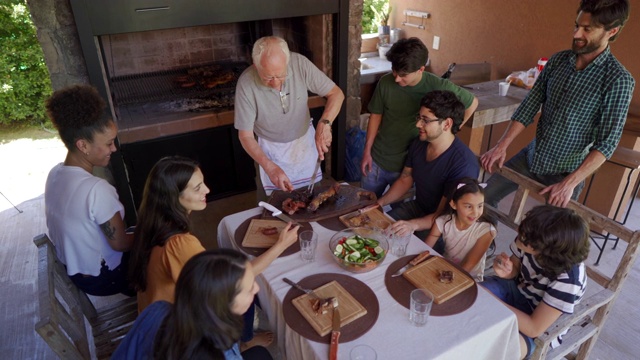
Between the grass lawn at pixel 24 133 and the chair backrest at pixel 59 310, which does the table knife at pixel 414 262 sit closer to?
the chair backrest at pixel 59 310

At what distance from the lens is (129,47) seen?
4.12 meters

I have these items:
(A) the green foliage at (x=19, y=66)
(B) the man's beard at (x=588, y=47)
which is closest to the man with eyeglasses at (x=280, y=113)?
(B) the man's beard at (x=588, y=47)

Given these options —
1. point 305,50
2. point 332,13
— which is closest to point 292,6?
point 332,13

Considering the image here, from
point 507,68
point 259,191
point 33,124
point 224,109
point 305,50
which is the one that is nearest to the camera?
point 259,191

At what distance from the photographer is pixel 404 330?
1.60 meters

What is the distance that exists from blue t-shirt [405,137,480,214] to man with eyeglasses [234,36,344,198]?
1.90 feet

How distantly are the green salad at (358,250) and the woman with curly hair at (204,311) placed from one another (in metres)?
0.63

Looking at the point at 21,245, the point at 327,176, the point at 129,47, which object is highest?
the point at 129,47

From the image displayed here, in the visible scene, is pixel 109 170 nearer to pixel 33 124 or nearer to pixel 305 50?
pixel 305 50

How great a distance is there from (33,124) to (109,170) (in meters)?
3.86

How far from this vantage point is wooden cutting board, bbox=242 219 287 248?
82.6 inches

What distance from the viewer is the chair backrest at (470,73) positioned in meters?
4.54

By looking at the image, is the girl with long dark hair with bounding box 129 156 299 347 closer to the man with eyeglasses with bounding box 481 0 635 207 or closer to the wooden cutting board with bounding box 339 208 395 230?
the wooden cutting board with bounding box 339 208 395 230

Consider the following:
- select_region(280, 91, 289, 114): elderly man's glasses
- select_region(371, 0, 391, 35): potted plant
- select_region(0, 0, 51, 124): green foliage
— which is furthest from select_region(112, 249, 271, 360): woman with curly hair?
select_region(371, 0, 391, 35): potted plant
